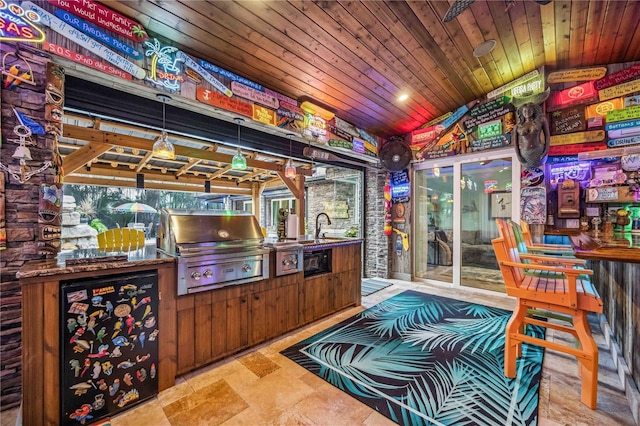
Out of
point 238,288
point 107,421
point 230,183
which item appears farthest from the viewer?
point 230,183

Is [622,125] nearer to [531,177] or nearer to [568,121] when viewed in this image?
[568,121]

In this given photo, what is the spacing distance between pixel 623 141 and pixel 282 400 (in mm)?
4996

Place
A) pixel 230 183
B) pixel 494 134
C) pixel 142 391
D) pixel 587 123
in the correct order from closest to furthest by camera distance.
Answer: pixel 142 391 < pixel 587 123 < pixel 494 134 < pixel 230 183

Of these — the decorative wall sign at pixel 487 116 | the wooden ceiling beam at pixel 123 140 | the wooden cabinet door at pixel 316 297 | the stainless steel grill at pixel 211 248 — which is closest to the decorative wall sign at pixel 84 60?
the stainless steel grill at pixel 211 248

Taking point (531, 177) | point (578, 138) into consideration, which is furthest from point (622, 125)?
point (531, 177)

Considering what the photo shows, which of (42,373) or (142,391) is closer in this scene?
(42,373)

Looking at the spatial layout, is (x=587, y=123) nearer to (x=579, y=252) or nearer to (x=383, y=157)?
(x=383, y=157)

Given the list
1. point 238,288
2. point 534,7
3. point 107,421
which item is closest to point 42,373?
point 107,421

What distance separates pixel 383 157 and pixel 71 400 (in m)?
5.15

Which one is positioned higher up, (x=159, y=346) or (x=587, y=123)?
(x=587, y=123)

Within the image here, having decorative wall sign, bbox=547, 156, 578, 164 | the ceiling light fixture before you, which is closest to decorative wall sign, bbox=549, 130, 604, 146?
decorative wall sign, bbox=547, 156, 578, 164

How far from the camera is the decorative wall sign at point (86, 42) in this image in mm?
1799

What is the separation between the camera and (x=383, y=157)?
5254mm

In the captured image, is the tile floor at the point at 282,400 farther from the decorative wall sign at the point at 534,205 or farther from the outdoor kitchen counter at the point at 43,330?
the decorative wall sign at the point at 534,205
